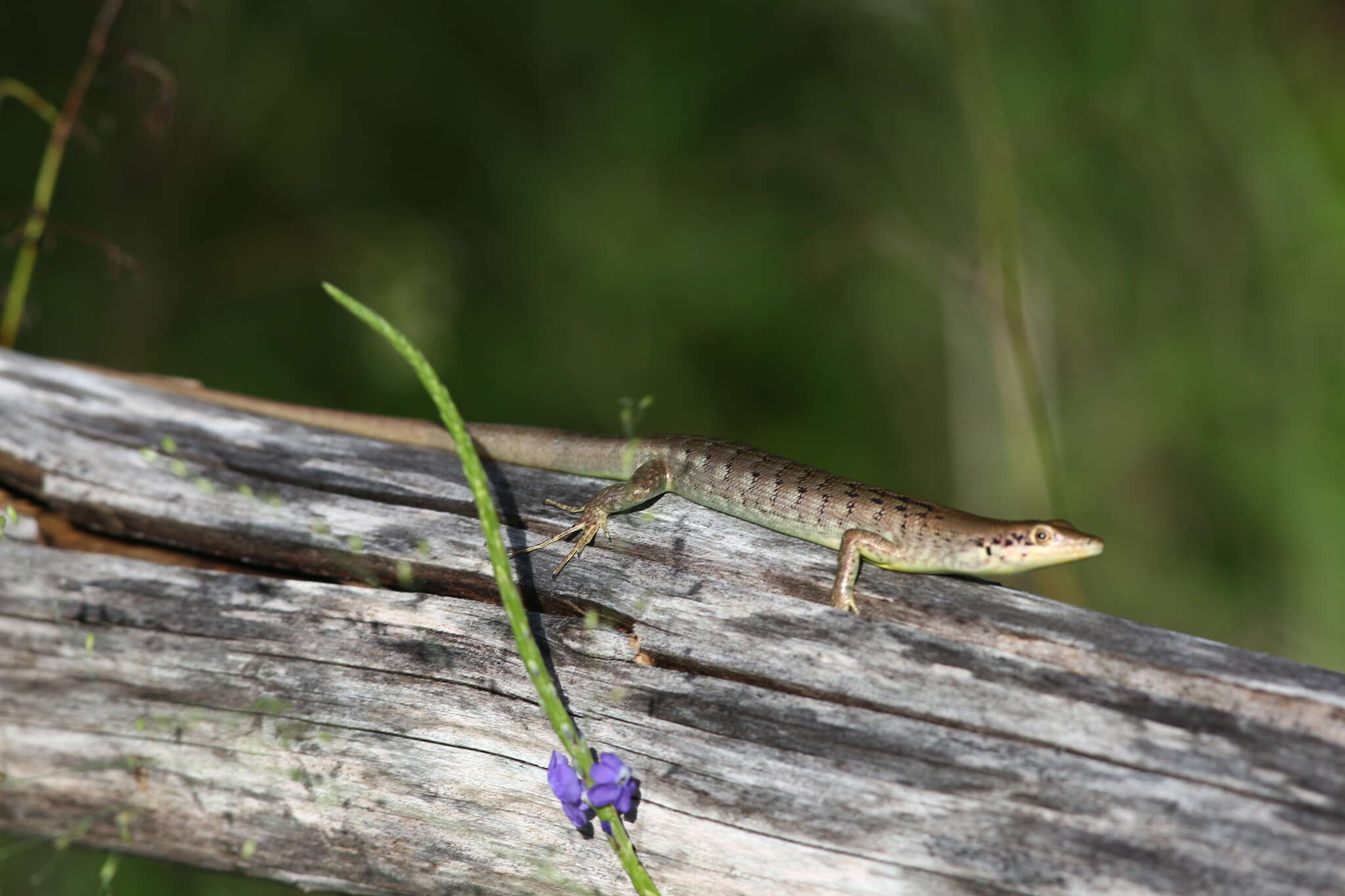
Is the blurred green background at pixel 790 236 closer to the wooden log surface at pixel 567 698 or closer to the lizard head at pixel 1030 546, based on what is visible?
the lizard head at pixel 1030 546

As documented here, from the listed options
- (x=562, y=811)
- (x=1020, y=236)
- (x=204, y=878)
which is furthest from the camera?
(x=1020, y=236)

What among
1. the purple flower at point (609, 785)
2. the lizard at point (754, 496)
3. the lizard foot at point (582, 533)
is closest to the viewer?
the purple flower at point (609, 785)

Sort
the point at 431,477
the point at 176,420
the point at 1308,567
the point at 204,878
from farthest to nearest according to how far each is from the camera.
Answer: the point at 1308,567 < the point at 204,878 < the point at 176,420 < the point at 431,477

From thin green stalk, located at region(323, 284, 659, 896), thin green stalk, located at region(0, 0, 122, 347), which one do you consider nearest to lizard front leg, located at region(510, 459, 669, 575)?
thin green stalk, located at region(323, 284, 659, 896)

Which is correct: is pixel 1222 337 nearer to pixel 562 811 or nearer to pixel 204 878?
pixel 562 811

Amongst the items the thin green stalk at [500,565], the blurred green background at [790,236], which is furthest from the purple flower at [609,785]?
the blurred green background at [790,236]

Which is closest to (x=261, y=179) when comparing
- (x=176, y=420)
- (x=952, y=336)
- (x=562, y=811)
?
(x=176, y=420)
